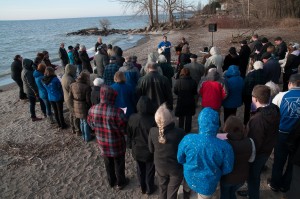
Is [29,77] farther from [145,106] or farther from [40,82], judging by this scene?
[145,106]

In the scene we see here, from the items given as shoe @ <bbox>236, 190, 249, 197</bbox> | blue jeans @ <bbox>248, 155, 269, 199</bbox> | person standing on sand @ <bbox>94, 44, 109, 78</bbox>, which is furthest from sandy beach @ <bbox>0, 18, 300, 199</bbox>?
person standing on sand @ <bbox>94, 44, 109, 78</bbox>

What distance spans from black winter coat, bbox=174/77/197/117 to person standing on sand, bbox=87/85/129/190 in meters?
1.82

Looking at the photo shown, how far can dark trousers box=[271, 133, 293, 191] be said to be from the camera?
12.4 ft

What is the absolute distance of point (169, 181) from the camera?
3498 millimetres

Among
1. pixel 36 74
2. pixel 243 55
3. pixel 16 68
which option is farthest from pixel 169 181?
pixel 16 68

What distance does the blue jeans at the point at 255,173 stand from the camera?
339cm

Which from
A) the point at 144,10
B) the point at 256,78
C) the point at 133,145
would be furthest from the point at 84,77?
the point at 144,10

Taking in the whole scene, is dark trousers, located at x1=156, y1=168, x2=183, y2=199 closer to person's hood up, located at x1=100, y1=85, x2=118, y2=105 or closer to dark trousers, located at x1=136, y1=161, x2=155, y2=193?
dark trousers, located at x1=136, y1=161, x2=155, y2=193

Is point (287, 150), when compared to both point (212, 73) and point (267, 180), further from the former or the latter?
point (212, 73)

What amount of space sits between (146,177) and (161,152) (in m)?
1.06

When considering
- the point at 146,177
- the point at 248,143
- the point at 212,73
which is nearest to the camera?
the point at 248,143

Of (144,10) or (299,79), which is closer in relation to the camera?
(299,79)

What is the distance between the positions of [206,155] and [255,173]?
45.3 inches

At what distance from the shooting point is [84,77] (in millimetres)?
5527
